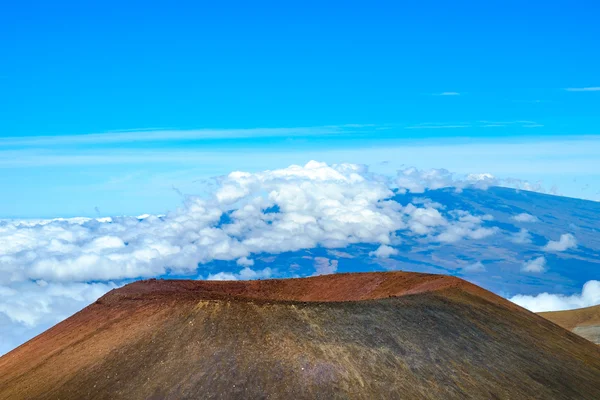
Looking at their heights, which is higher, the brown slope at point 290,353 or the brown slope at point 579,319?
the brown slope at point 290,353

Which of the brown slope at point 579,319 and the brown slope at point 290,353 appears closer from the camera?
the brown slope at point 290,353

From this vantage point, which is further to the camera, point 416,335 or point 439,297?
point 439,297

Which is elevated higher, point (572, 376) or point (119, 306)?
point (119, 306)

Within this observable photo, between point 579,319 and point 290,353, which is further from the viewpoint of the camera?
point 579,319

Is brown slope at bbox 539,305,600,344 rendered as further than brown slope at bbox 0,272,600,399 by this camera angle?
Yes

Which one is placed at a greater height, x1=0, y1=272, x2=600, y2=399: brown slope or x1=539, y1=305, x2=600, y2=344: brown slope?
x1=0, y1=272, x2=600, y2=399: brown slope

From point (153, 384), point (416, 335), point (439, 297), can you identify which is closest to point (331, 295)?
point (439, 297)

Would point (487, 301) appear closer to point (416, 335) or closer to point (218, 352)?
point (416, 335)

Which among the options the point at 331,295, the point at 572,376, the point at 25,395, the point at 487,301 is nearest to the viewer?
the point at 25,395
